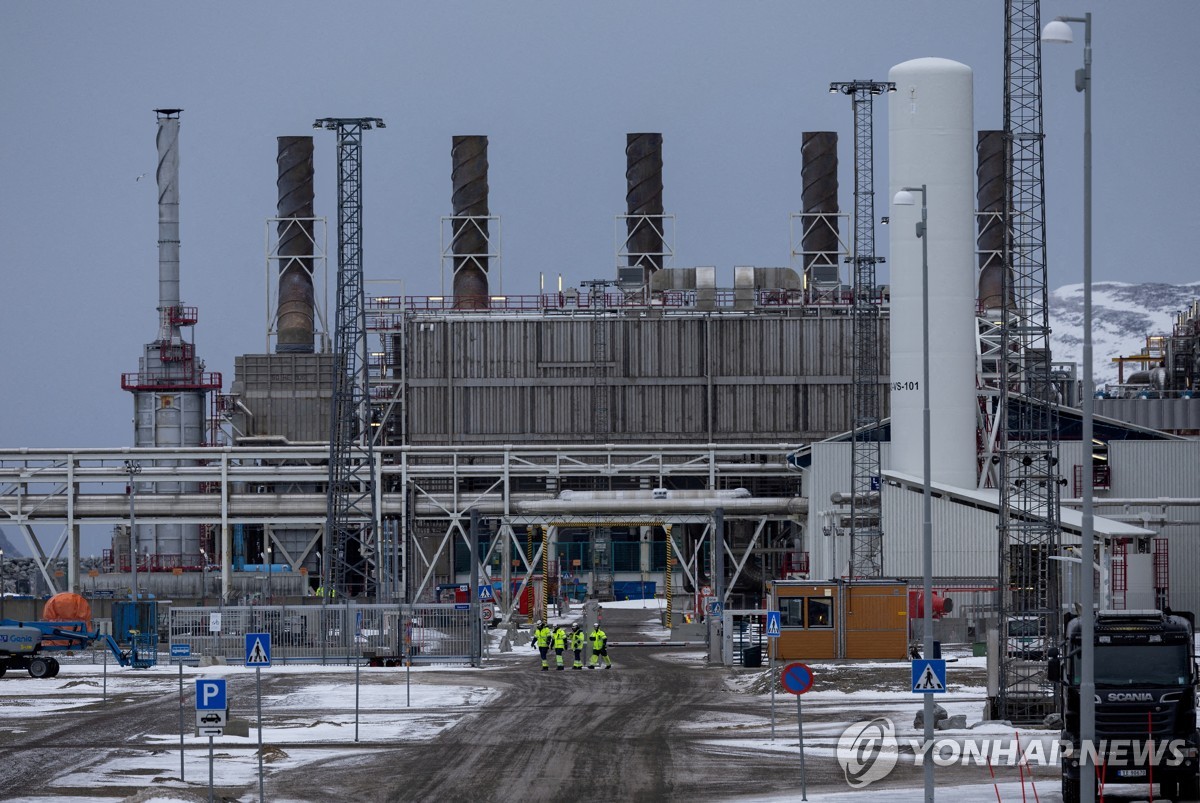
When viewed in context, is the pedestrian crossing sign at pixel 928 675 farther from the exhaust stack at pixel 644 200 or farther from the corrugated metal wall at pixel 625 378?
the exhaust stack at pixel 644 200

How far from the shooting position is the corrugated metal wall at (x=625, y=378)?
318ft

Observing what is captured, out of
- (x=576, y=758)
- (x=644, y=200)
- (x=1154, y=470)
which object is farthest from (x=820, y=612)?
(x=644, y=200)

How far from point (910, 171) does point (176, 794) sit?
4896 centimetres

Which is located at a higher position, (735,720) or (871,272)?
(871,272)

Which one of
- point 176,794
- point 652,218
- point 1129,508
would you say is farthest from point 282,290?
point 176,794

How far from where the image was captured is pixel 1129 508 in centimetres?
7100

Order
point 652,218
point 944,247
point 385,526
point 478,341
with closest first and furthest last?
point 944,247 < point 385,526 < point 478,341 < point 652,218

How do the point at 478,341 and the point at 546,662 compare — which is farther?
the point at 478,341

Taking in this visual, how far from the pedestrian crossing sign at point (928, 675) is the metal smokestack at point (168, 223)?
75.3 m

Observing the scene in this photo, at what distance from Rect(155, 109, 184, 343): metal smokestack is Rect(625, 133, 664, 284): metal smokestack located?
26114mm

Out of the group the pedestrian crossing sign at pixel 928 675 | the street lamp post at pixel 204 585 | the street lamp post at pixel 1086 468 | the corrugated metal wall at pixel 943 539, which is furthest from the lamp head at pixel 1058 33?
the street lamp post at pixel 204 585

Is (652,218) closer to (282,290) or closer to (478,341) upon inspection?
(478,341)

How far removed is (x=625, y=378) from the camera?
97.4 metres

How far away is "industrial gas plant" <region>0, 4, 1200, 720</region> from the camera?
68062 millimetres
